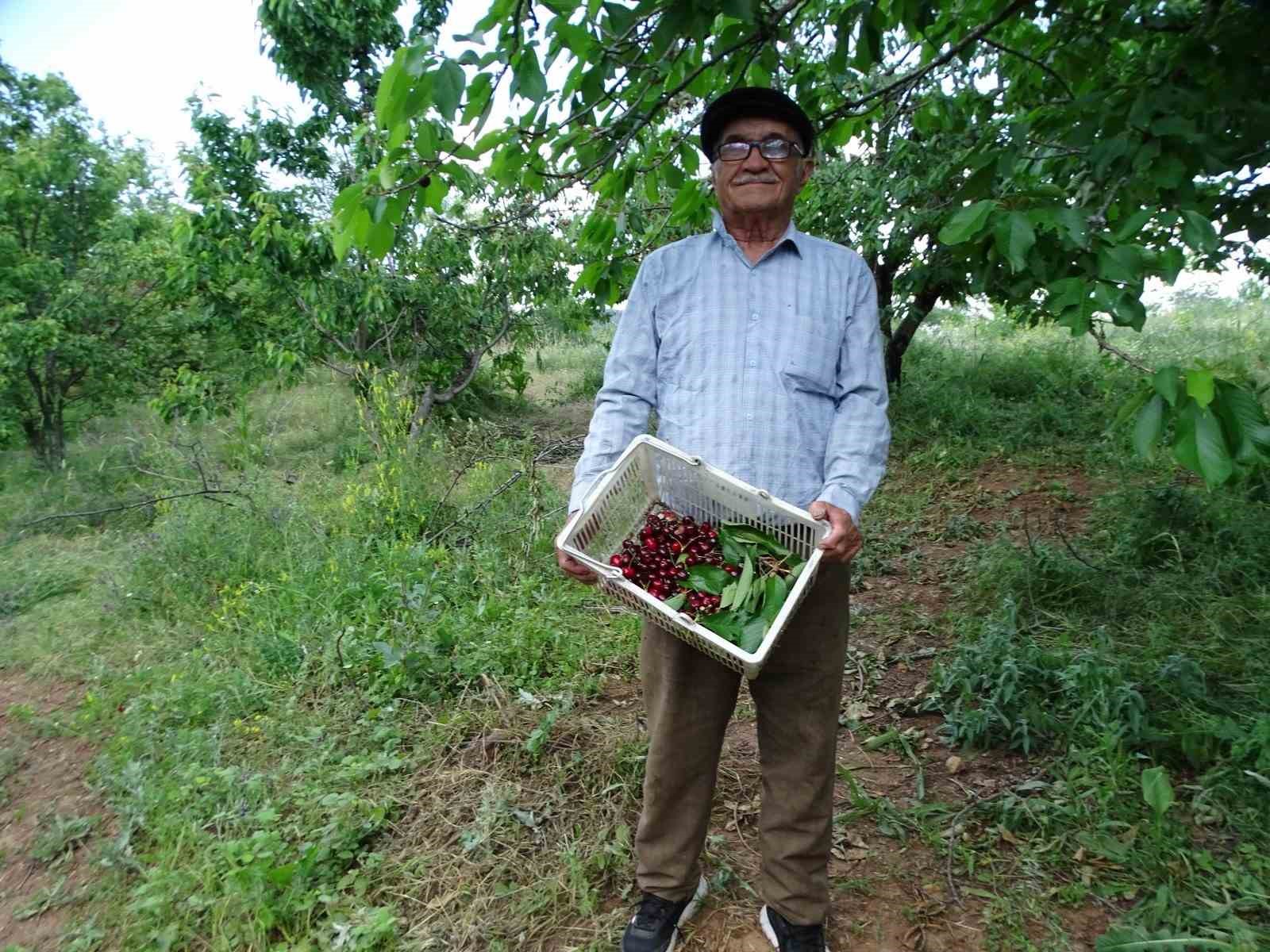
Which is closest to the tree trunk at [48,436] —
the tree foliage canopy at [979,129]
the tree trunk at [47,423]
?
the tree trunk at [47,423]

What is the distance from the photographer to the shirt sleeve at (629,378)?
5.69 ft

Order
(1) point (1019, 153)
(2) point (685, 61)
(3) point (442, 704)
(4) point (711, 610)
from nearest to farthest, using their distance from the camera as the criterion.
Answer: (4) point (711, 610)
(1) point (1019, 153)
(2) point (685, 61)
(3) point (442, 704)

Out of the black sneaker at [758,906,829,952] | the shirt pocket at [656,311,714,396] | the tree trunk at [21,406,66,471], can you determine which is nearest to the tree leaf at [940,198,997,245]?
the shirt pocket at [656,311,714,396]

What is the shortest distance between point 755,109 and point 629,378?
24.8 inches

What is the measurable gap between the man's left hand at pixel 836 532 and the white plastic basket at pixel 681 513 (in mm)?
19

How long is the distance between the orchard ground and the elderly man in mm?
439

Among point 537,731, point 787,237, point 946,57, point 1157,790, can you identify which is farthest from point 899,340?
point 787,237

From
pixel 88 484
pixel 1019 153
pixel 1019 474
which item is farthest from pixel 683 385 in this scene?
pixel 88 484

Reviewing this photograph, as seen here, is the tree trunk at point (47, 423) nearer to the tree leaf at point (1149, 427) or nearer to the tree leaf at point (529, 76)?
the tree leaf at point (529, 76)

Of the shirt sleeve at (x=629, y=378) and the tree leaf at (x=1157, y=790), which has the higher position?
the shirt sleeve at (x=629, y=378)

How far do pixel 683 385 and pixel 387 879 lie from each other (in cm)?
160

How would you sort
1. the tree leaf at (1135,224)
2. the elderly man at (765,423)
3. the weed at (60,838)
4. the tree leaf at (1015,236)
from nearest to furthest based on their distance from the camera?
the tree leaf at (1015,236), the tree leaf at (1135,224), the elderly man at (765,423), the weed at (60,838)

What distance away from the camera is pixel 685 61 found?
7.68 ft

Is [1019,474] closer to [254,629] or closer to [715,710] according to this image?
[715,710]
